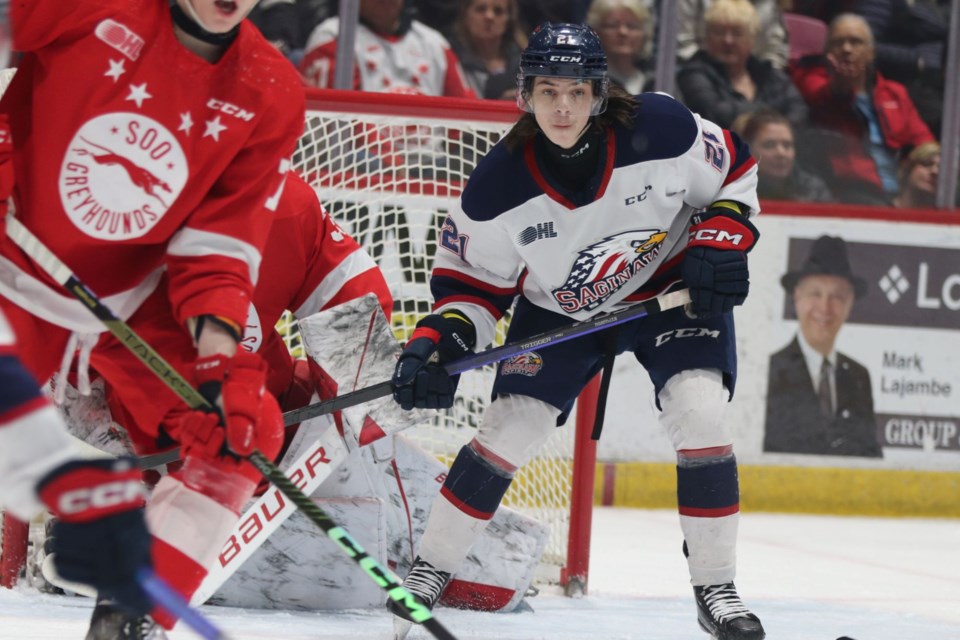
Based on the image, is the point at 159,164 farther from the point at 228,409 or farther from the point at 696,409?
the point at 696,409

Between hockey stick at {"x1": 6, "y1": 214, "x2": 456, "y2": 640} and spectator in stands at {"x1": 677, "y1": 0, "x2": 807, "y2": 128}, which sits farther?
spectator in stands at {"x1": 677, "y1": 0, "x2": 807, "y2": 128}

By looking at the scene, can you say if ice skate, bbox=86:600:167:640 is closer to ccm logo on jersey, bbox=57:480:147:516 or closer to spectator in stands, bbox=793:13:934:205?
ccm logo on jersey, bbox=57:480:147:516

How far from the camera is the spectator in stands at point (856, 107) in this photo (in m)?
5.09

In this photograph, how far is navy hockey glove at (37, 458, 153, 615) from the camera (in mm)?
1417

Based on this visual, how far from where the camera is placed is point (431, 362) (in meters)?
2.52

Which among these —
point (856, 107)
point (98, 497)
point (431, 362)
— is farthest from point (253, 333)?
point (856, 107)

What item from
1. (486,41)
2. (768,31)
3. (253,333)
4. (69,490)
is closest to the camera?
(69,490)

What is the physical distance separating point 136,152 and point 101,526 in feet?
1.95

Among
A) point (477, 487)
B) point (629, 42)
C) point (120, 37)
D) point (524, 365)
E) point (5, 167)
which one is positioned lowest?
point (477, 487)

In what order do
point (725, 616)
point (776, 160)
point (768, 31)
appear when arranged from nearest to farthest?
point (725, 616) < point (776, 160) < point (768, 31)

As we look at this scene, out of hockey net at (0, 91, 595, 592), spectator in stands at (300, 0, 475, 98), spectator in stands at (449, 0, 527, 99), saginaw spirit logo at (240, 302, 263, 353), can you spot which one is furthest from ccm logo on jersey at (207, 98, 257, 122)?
spectator in stands at (449, 0, 527, 99)

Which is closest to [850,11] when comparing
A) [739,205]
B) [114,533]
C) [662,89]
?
[662,89]

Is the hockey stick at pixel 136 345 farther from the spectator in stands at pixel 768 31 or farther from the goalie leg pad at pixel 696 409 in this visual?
the spectator in stands at pixel 768 31

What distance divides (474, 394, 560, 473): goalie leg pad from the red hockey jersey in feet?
2.55
